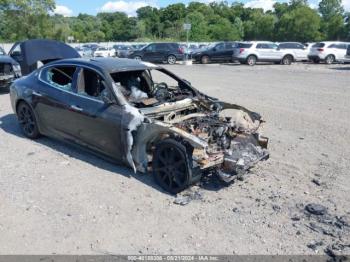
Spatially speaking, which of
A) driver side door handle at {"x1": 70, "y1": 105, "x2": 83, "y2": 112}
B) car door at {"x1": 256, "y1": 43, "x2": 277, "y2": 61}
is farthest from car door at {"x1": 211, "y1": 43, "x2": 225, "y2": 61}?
driver side door handle at {"x1": 70, "y1": 105, "x2": 83, "y2": 112}

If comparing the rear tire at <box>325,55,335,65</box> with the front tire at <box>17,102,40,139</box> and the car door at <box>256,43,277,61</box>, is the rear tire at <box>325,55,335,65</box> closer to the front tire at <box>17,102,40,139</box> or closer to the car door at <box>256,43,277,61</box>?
the car door at <box>256,43,277,61</box>

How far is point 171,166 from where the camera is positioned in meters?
5.23

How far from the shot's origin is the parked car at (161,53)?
29.8 metres

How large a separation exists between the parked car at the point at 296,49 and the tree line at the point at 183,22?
31.0 metres

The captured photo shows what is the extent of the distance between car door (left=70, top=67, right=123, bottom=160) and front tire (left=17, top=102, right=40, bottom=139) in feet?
4.54

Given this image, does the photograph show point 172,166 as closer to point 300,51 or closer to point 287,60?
point 287,60

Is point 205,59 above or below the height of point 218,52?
below

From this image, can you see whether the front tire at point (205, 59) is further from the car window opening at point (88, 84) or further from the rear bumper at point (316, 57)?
the car window opening at point (88, 84)

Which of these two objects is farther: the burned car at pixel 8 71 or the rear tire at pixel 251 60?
the rear tire at pixel 251 60

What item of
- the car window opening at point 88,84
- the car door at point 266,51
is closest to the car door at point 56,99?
the car window opening at point 88,84

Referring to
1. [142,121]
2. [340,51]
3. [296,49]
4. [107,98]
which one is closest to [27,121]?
[107,98]

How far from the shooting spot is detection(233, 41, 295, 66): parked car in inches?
1065

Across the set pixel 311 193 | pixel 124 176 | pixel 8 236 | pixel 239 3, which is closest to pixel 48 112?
pixel 124 176

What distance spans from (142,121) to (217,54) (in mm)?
24600
